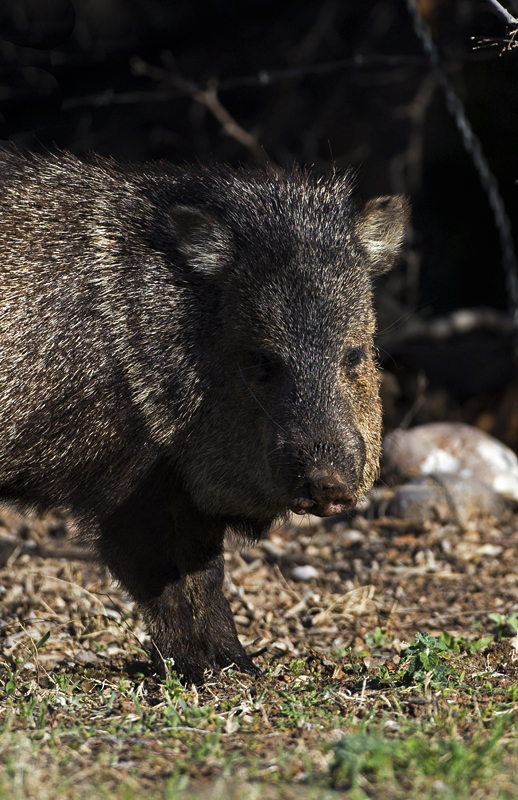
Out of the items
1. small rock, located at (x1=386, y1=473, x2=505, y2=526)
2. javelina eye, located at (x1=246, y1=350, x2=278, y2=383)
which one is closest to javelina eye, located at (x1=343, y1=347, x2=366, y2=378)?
javelina eye, located at (x1=246, y1=350, x2=278, y2=383)

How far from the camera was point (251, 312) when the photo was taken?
370 cm

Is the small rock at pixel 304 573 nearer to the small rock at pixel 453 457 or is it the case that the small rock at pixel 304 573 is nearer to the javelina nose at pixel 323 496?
the small rock at pixel 453 457

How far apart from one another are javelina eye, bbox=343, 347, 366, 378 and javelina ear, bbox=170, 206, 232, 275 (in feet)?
2.04

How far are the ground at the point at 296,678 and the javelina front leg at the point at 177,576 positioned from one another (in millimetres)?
193

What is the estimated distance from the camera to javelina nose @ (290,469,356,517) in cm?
320

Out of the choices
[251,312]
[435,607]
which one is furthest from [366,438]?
[435,607]

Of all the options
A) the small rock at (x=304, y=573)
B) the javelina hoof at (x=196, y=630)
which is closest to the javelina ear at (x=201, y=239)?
the javelina hoof at (x=196, y=630)

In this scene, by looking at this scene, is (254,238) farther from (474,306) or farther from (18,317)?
(474,306)

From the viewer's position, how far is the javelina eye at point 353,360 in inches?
148

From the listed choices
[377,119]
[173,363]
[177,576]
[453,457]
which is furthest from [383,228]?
[377,119]

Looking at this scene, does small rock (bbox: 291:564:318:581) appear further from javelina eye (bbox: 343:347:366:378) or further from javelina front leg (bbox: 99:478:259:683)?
javelina eye (bbox: 343:347:366:378)

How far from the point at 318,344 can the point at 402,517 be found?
2.81 m

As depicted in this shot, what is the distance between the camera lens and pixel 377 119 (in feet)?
28.4

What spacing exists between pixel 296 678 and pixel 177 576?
618mm
